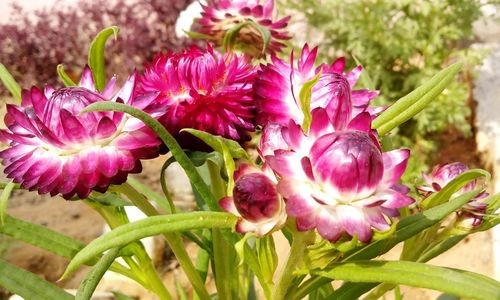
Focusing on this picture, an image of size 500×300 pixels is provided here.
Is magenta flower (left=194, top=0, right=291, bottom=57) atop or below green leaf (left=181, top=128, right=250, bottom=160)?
atop

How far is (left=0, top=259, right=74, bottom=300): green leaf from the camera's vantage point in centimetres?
81

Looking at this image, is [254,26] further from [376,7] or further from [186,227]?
[376,7]

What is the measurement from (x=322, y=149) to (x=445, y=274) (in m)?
0.17

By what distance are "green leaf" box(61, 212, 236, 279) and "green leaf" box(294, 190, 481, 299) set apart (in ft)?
0.53

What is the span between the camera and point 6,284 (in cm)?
81

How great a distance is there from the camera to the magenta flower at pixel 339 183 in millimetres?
527

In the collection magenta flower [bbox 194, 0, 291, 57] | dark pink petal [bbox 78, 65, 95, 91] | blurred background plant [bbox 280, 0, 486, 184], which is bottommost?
dark pink petal [bbox 78, 65, 95, 91]

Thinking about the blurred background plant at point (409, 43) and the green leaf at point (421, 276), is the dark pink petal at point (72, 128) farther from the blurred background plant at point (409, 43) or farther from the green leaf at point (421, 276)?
the blurred background plant at point (409, 43)

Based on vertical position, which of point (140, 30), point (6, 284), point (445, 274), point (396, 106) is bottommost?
point (445, 274)

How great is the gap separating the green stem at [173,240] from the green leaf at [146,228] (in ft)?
0.39

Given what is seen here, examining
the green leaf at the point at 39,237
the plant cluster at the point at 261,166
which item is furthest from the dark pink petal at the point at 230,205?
the green leaf at the point at 39,237

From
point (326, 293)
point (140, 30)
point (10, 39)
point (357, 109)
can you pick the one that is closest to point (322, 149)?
point (357, 109)

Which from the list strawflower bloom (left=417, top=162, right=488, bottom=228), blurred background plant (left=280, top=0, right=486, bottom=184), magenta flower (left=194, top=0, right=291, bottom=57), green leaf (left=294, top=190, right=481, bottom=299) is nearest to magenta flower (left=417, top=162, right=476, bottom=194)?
strawflower bloom (left=417, top=162, right=488, bottom=228)

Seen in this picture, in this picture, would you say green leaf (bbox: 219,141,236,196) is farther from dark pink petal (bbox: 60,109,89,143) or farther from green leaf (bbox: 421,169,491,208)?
green leaf (bbox: 421,169,491,208)
